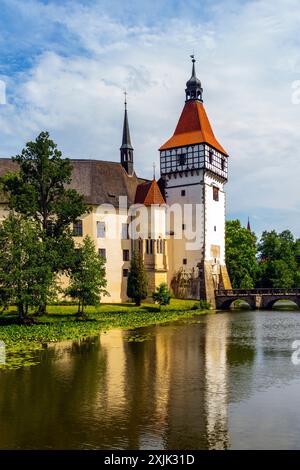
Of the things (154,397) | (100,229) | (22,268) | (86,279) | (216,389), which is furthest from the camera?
(100,229)

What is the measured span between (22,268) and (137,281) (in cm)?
1973

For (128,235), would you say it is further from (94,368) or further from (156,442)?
(156,442)

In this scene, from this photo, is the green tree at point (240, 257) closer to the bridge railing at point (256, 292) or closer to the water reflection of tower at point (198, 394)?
the bridge railing at point (256, 292)

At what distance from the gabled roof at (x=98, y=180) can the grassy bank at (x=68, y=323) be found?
13.9 m

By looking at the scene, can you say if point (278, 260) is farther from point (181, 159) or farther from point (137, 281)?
point (137, 281)

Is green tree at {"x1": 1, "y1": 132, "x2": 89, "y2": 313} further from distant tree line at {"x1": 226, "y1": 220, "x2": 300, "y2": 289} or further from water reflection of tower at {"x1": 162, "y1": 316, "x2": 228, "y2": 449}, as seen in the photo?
distant tree line at {"x1": 226, "y1": 220, "x2": 300, "y2": 289}

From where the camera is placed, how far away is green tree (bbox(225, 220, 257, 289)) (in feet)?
261

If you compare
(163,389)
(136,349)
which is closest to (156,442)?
(163,389)

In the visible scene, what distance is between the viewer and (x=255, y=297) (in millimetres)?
66438

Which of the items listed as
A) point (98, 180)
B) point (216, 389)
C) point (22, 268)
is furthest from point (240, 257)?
point (216, 389)

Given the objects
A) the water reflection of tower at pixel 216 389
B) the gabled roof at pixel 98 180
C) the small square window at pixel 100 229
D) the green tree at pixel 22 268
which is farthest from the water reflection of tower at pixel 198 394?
the gabled roof at pixel 98 180

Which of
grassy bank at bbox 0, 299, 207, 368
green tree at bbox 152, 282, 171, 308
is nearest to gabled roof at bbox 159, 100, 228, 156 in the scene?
green tree at bbox 152, 282, 171, 308
